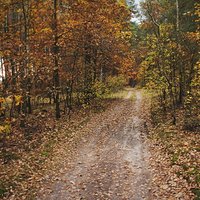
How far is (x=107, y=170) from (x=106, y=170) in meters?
0.04

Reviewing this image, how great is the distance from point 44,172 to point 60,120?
10.3 meters

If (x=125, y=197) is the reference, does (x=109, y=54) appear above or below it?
above

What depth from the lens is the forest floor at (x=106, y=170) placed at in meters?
11.2

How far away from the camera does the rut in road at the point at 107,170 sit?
1132 cm

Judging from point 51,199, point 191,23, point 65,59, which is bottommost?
point 51,199

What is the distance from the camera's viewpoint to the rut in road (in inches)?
446

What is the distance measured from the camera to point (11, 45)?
66.2 ft

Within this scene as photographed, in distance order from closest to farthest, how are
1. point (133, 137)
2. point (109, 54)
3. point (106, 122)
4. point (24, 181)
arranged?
point (24, 181), point (133, 137), point (106, 122), point (109, 54)

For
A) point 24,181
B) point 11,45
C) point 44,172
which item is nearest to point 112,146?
point 44,172

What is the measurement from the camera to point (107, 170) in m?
13.5

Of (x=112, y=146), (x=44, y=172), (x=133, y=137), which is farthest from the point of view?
(x=133, y=137)

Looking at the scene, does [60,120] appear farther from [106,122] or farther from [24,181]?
[24,181]

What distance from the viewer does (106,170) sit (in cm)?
1355

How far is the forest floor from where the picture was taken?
11250mm
